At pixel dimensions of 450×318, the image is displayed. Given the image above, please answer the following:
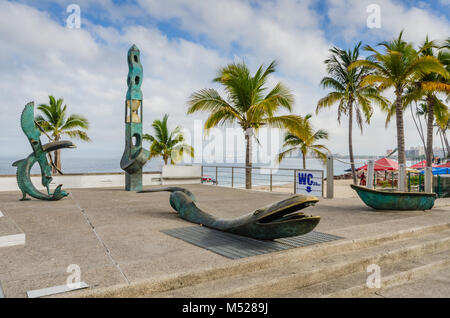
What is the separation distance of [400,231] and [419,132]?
40.9 meters

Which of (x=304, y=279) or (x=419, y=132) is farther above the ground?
(x=419, y=132)

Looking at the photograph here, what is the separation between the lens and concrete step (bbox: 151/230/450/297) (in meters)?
2.84

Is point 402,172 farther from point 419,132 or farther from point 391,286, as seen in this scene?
point 419,132

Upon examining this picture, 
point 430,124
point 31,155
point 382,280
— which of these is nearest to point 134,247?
point 382,280

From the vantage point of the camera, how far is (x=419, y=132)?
39.4 meters

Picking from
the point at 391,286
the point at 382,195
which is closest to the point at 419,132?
the point at 382,195

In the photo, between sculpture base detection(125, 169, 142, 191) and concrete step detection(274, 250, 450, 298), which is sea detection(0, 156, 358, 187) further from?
concrete step detection(274, 250, 450, 298)

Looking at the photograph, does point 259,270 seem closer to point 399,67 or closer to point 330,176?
point 330,176

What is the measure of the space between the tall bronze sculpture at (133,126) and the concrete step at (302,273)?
813cm

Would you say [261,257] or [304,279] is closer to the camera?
[304,279]

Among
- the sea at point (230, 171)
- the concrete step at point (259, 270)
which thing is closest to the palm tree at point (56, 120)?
the sea at point (230, 171)

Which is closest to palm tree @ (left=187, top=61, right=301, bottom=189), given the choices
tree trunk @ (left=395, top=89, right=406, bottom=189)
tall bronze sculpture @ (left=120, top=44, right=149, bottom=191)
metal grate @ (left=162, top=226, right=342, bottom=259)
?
tall bronze sculpture @ (left=120, top=44, right=149, bottom=191)
